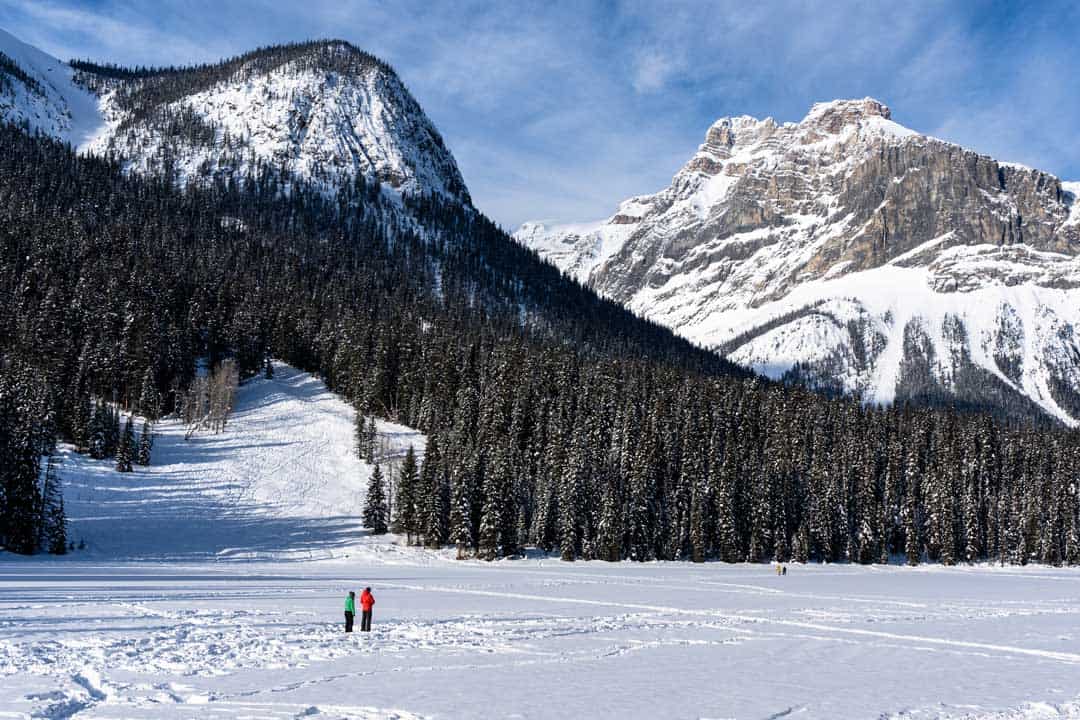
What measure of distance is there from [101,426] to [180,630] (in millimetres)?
73346

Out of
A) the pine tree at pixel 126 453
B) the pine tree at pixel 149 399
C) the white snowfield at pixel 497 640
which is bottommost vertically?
the white snowfield at pixel 497 640

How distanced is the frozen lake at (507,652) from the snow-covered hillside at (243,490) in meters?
22.4

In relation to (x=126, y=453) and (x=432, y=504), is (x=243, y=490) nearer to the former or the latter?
(x=126, y=453)

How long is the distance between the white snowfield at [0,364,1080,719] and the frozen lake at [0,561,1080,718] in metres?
0.12

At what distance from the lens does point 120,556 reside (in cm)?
6381

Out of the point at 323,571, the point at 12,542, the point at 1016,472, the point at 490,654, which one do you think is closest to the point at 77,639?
the point at 490,654

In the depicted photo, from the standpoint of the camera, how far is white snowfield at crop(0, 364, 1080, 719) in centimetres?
1742

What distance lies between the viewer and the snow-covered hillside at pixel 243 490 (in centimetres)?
7162

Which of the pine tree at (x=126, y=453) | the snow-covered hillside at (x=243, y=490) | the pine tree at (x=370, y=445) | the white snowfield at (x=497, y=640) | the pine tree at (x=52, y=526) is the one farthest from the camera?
the pine tree at (x=370, y=445)

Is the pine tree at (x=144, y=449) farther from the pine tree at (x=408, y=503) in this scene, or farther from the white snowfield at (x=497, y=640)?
the pine tree at (x=408, y=503)

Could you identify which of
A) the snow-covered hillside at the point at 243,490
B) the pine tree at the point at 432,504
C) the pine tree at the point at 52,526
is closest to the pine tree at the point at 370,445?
the snow-covered hillside at the point at 243,490

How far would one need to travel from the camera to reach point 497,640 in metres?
27.1

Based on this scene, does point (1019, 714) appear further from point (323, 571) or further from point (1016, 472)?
point (1016, 472)

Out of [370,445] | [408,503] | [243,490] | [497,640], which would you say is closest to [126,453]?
[243,490]
